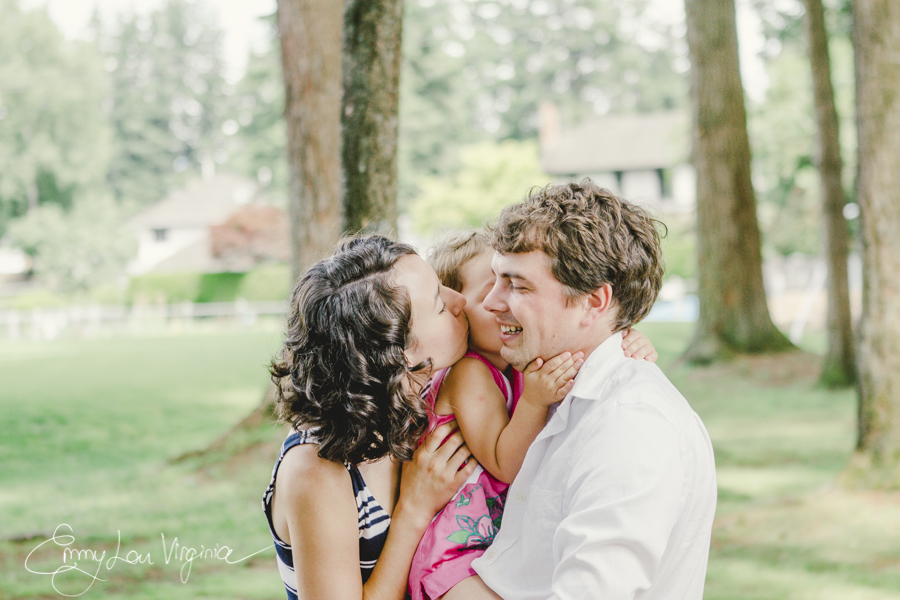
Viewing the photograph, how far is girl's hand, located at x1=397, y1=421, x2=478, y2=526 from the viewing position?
208 cm

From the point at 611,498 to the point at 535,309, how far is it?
0.52 m

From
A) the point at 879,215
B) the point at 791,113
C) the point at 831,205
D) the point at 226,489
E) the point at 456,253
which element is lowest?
the point at 226,489

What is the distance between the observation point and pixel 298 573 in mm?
1969

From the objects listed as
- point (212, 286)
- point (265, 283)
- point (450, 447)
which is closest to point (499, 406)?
point (450, 447)

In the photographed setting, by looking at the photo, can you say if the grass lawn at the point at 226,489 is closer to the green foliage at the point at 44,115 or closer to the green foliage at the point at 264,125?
the green foliage at the point at 264,125

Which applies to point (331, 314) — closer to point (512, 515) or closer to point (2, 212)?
point (512, 515)

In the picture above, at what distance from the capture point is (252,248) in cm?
3581

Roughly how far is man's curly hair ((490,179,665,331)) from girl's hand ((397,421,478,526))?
Result: 21.1 inches

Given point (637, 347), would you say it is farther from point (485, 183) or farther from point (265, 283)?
point (265, 283)

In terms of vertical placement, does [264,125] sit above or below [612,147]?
above

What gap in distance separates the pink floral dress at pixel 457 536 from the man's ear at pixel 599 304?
1.71 ft

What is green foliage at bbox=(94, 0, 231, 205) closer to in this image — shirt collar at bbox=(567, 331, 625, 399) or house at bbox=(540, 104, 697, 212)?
house at bbox=(540, 104, 697, 212)

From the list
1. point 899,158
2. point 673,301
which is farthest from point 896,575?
point 673,301

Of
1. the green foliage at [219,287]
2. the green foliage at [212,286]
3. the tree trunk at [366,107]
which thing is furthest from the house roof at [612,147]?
the tree trunk at [366,107]
